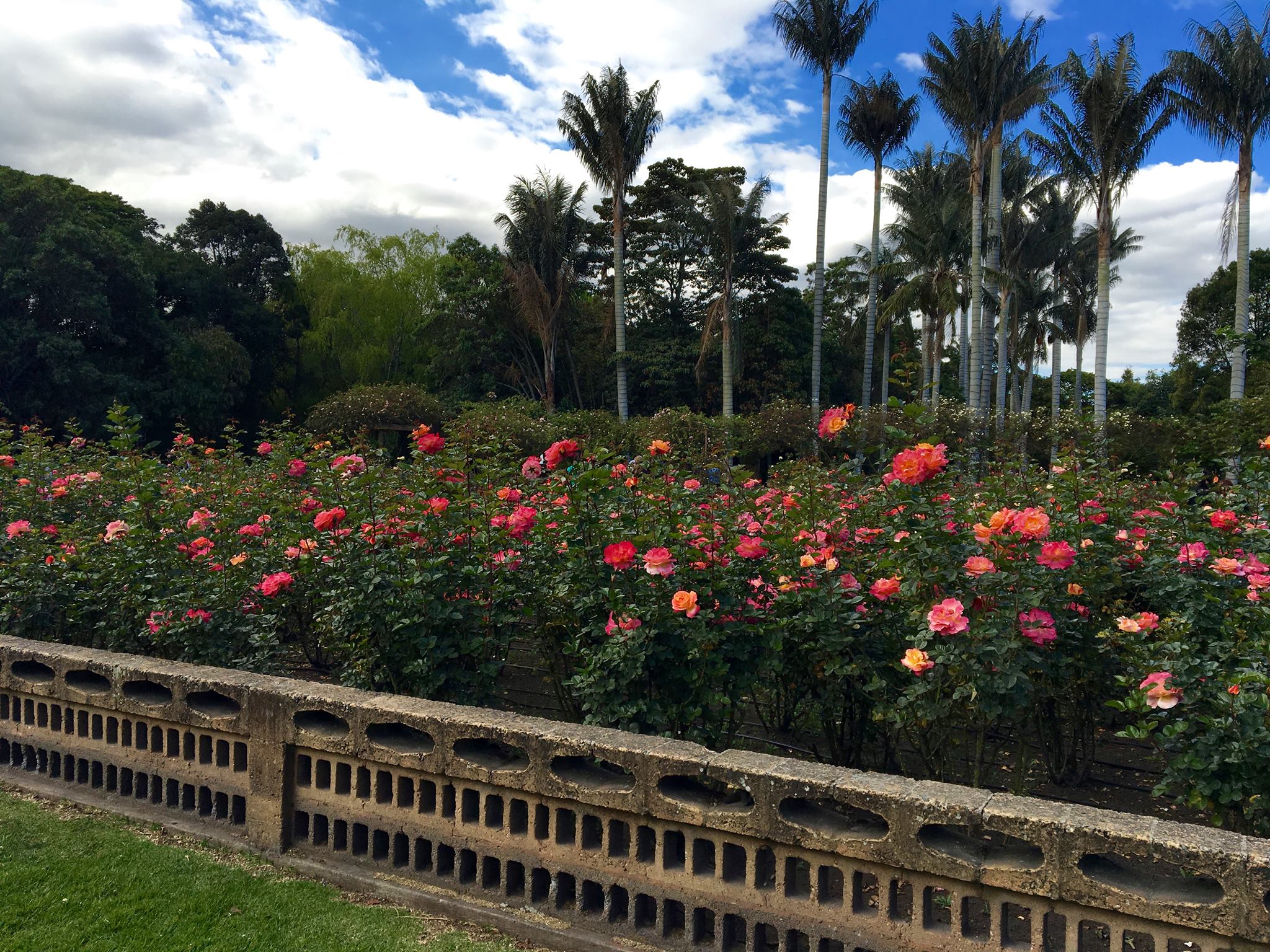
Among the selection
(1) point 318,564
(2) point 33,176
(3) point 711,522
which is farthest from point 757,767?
(2) point 33,176

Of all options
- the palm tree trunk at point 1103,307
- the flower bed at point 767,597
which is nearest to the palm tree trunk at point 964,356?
the palm tree trunk at point 1103,307

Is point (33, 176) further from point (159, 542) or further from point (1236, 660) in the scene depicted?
point (1236, 660)

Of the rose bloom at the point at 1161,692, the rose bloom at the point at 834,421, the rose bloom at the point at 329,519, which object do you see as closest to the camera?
the rose bloom at the point at 1161,692

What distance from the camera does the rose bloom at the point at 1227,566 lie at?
272 centimetres

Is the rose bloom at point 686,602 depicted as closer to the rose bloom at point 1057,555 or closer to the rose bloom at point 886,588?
the rose bloom at point 886,588

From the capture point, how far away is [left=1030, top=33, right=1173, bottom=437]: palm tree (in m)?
20.9

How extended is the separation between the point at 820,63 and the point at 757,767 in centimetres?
2587

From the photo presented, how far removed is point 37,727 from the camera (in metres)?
3.61

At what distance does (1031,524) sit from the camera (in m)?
2.67

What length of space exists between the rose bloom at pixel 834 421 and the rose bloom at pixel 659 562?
2.59 feet

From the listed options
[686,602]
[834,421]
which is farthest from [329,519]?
[834,421]

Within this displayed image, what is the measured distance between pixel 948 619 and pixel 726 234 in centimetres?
2377

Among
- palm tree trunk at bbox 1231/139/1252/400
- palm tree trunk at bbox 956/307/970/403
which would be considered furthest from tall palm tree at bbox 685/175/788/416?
palm tree trunk at bbox 1231/139/1252/400

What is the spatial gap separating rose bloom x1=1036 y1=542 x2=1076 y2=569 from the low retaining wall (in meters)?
0.78
